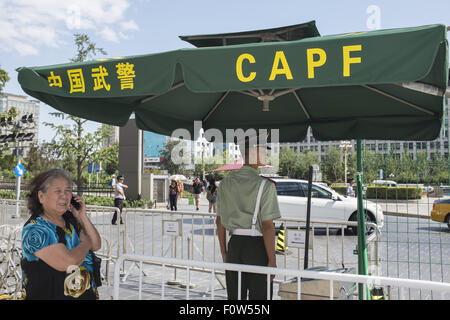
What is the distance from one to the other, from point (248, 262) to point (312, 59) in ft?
5.28

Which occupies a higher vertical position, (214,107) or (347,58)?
(214,107)

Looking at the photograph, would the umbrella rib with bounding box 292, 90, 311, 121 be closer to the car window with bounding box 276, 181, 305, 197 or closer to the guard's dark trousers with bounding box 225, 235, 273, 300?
the guard's dark trousers with bounding box 225, 235, 273, 300

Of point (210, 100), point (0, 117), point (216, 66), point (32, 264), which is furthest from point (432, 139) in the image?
point (0, 117)

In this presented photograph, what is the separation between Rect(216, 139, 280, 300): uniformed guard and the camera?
2.91m

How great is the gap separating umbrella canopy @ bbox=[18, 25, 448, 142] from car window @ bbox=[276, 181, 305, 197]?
7.35 m

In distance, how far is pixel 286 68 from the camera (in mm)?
2213

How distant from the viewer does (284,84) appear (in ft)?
7.27

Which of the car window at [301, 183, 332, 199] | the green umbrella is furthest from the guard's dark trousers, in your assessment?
the car window at [301, 183, 332, 199]

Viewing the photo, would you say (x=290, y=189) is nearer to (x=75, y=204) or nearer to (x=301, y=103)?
(x=301, y=103)

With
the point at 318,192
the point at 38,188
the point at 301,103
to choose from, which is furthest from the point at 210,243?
the point at 38,188

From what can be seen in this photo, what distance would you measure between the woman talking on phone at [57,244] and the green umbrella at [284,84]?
28.8 inches

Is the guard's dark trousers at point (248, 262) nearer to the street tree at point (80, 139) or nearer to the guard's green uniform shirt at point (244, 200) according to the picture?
the guard's green uniform shirt at point (244, 200)
